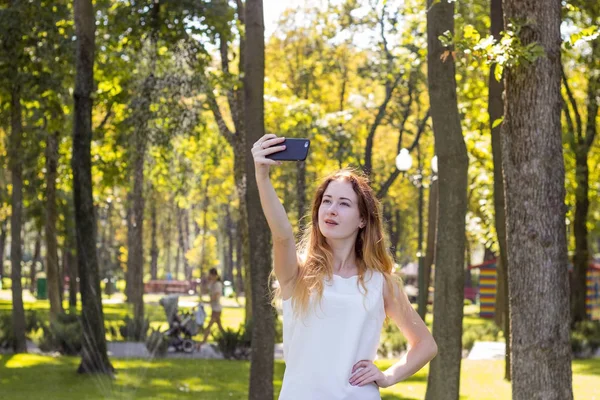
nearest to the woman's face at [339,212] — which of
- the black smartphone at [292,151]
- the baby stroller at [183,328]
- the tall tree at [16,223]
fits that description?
the black smartphone at [292,151]

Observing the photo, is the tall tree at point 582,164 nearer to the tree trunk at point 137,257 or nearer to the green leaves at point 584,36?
the tree trunk at point 137,257

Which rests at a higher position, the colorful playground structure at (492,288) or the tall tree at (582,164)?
the tall tree at (582,164)

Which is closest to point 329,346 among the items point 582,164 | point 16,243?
point 16,243

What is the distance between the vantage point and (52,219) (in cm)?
2702

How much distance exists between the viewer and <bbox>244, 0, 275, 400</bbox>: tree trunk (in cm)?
1165

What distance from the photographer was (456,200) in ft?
34.4

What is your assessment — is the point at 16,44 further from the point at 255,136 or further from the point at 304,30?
the point at 304,30

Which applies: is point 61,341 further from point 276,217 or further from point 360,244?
point 276,217

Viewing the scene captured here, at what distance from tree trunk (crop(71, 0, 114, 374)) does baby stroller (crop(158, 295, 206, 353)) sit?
5.39 m

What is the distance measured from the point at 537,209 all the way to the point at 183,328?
1550 centimetres

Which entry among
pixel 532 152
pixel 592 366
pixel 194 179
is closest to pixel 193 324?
pixel 194 179

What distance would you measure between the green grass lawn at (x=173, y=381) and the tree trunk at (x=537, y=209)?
7.43m

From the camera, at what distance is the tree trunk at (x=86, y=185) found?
1648cm

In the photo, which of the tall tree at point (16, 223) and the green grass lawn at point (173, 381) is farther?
the tall tree at point (16, 223)
